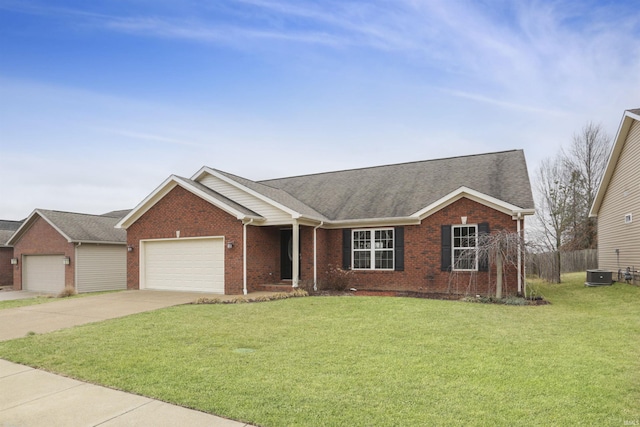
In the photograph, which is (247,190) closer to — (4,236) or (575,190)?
(4,236)

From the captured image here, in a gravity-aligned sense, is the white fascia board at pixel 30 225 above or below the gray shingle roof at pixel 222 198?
below

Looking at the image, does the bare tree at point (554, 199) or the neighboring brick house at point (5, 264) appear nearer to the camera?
the neighboring brick house at point (5, 264)

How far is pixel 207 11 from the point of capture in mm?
12445

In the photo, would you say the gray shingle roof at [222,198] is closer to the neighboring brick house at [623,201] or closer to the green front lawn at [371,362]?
the green front lawn at [371,362]

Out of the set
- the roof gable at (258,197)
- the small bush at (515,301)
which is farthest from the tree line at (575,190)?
the roof gable at (258,197)

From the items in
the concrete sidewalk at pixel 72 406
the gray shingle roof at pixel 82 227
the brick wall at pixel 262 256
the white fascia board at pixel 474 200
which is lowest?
the concrete sidewalk at pixel 72 406

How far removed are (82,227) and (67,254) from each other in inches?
72.4

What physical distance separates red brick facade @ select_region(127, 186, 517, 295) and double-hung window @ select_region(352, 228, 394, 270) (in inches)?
12.6

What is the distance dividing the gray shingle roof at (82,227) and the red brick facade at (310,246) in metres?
6.93

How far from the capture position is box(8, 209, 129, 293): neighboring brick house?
21828 millimetres

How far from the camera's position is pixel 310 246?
51.7 ft

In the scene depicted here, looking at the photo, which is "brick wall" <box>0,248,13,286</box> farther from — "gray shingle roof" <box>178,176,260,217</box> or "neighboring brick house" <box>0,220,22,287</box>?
"gray shingle roof" <box>178,176,260,217</box>

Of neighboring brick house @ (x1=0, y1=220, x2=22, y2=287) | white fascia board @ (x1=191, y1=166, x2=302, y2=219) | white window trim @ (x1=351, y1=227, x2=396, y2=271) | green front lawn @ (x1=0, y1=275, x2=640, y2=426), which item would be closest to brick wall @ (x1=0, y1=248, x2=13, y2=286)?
neighboring brick house @ (x1=0, y1=220, x2=22, y2=287)

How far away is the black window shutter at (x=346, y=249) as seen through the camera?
628 inches
